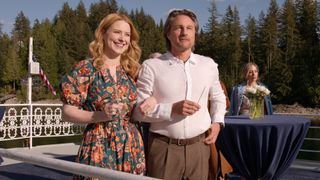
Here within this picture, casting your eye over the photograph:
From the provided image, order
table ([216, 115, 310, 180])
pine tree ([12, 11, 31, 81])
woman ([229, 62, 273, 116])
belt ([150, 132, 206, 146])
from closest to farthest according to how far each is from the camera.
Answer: belt ([150, 132, 206, 146]) < table ([216, 115, 310, 180]) < woman ([229, 62, 273, 116]) < pine tree ([12, 11, 31, 81])

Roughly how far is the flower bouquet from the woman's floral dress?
1754 mm

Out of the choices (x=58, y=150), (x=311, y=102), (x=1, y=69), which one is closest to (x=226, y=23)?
(x=311, y=102)

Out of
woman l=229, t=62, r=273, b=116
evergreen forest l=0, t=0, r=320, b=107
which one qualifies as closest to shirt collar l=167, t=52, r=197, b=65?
woman l=229, t=62, r=273, b=116

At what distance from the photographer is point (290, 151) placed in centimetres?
298

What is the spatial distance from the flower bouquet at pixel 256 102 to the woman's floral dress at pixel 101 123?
1.75 meters

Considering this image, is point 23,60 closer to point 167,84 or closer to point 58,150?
point 58,150

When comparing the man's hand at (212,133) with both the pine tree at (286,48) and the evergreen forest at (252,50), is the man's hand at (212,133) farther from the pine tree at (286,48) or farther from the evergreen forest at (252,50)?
the pine tree at (286,48)

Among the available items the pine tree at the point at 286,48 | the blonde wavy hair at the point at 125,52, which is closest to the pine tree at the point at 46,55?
the pine tree at the point at 286,48

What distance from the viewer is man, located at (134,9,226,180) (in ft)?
5.91

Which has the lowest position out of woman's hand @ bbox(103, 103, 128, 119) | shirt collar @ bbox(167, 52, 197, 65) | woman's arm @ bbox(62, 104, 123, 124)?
woman's arm @ bbox(62, 104, 123, 124)

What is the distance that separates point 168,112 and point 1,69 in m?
68.6

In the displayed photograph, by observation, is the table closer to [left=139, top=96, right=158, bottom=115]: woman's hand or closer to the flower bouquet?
the flower bouquet

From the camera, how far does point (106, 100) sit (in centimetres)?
174

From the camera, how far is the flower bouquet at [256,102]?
332 cm
